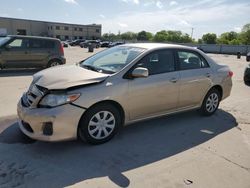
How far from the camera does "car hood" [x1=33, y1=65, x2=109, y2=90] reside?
12.7 feet

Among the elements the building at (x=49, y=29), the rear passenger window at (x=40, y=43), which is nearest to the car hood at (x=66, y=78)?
the rear passenger window at (x=40, y=43)

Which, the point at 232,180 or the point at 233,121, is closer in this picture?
the point at 232,180

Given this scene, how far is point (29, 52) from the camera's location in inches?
451

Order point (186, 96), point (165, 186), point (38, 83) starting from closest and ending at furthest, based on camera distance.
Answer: point (165, 186), point (38, 83), point (186, 96)

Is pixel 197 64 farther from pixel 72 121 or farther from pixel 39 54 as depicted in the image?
pixel 39 54

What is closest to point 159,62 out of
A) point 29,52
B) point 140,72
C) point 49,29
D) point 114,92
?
point 140,72

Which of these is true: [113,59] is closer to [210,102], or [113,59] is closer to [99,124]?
[99,124]

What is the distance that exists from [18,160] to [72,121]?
892mm

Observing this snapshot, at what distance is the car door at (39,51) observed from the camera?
11.6 metres

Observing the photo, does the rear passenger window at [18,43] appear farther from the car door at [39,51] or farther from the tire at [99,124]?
the tire at [99,124]

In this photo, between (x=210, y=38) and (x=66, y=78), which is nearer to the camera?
(x=66, y=78)

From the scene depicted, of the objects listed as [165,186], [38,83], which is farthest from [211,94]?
[38,83]

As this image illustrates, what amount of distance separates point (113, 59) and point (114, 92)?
1.04 m

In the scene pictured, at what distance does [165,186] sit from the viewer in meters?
3.19
